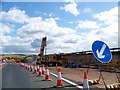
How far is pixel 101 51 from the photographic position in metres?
12.7

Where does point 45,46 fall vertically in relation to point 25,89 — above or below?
above

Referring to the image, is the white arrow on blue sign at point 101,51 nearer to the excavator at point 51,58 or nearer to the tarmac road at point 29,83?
the tarmac road at point 29,83

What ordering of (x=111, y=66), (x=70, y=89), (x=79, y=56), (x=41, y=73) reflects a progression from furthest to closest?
1. (x=79, y=56)
2. (x=111, y=66)
3. (x=41, y=73)
4. (x=70, y=89)

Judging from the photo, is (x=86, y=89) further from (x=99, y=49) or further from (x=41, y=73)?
(x=41, y=73)

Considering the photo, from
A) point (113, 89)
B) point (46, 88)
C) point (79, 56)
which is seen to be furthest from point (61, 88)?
point (79, 56)

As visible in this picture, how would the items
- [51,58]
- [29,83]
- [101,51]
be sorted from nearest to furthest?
1. [101,51]
2. [29,83]
3. [51,58]

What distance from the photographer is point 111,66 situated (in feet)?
140

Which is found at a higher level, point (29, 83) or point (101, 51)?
point (101, 51)

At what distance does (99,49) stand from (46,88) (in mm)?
3446

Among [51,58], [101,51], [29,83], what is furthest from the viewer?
[51,58]

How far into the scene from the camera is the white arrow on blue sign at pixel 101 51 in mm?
12626

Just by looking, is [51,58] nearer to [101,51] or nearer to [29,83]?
[29,83]

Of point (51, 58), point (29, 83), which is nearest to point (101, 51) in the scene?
point (29, 83)

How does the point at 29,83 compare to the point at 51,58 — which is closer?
the point at 29,83
